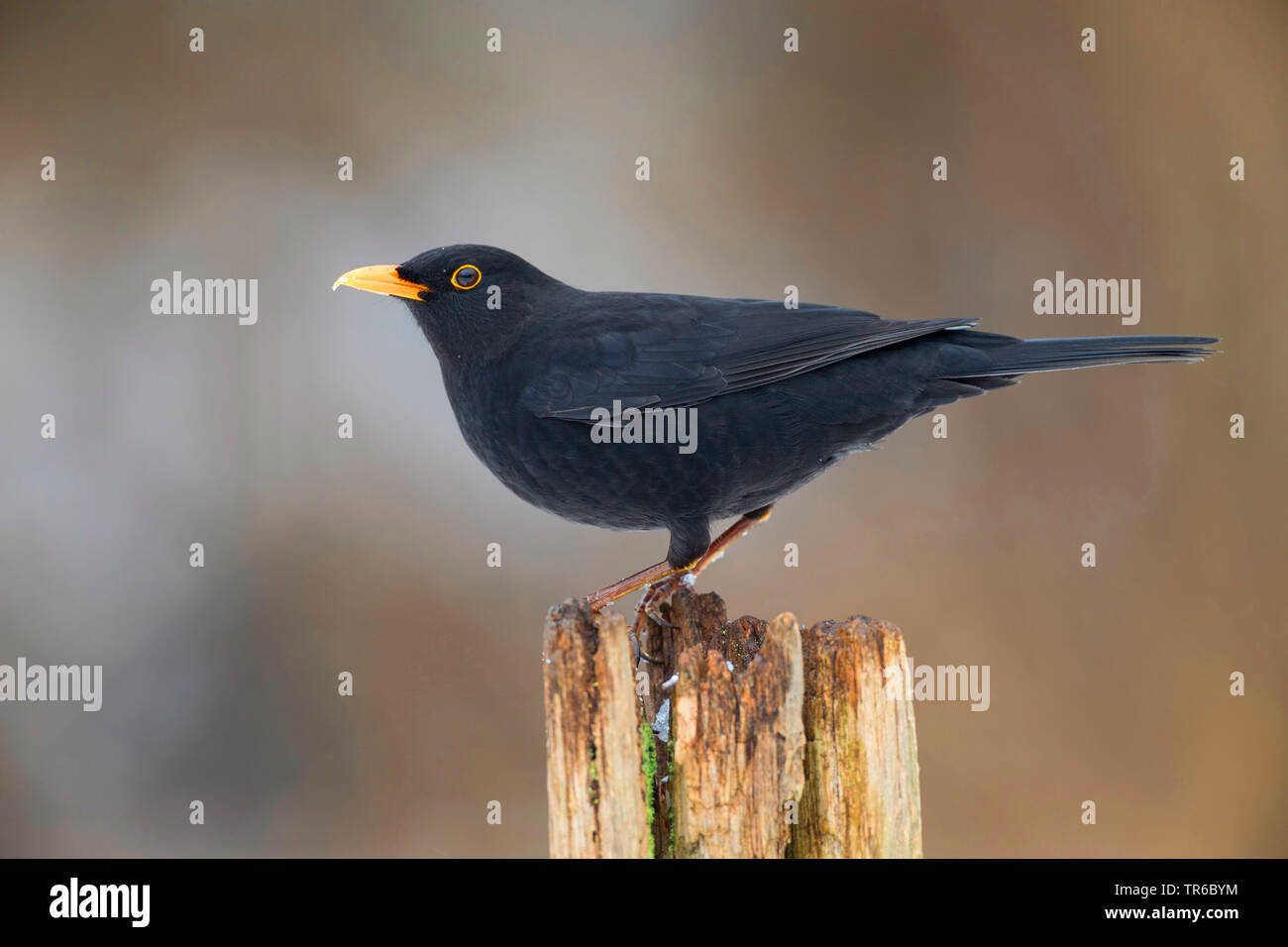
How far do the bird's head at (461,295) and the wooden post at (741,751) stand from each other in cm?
177

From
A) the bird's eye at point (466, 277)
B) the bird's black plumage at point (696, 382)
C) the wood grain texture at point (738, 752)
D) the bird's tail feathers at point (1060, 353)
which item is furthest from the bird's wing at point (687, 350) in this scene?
the wood grain texture at point (738, 752)

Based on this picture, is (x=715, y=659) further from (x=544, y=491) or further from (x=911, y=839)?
(x=544, y=491)

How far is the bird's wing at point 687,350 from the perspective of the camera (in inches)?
183

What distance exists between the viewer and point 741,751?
11.6 feet

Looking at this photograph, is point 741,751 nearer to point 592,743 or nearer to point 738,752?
point 738,752

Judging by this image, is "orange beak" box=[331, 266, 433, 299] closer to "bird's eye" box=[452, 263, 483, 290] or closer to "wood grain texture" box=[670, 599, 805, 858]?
"bird's eye" box=[452, 263, 483, 290]

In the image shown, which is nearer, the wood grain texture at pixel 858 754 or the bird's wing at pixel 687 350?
the wood grain texture at pixel 858 754

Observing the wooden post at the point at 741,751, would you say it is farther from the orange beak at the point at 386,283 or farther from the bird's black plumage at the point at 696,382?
the orange beak at the point at 386,283

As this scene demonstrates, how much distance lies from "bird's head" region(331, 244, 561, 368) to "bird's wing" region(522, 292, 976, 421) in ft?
0.87

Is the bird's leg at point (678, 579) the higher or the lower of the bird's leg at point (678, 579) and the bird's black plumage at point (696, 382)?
the lower

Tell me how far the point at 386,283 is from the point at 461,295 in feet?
1.13

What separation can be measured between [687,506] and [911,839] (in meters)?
1.59
